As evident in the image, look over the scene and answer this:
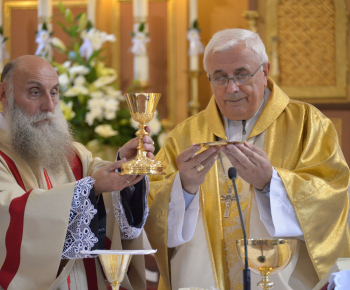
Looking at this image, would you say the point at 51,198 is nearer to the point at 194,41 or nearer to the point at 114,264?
the point at 114,264

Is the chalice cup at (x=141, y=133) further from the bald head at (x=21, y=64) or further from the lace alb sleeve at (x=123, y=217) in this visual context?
the bald head at (x=21, y=64)

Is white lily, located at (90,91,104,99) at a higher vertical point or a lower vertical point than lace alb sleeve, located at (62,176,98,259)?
higher

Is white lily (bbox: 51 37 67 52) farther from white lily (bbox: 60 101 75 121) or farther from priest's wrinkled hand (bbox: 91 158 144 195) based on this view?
priest's wrinkled hand (bbox: 91 158 144 195)

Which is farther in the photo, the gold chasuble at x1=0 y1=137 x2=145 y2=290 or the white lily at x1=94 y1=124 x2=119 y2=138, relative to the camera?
the white lily at x1=94 y1=124 x2=119 y2=138

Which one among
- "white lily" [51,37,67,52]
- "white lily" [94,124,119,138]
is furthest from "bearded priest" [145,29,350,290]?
"white lily" [51,37,67,52]

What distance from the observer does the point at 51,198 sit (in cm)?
312

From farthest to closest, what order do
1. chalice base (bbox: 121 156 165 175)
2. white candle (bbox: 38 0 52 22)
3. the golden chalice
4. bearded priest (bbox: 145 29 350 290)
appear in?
white candle (bbox: 38 0 52 22)
bearded priest (bbox: 145 29 350 290)
chalice base (bbox: 121 156 165 175)
the golden chalice

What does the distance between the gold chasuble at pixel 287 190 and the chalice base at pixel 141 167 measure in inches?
18.4

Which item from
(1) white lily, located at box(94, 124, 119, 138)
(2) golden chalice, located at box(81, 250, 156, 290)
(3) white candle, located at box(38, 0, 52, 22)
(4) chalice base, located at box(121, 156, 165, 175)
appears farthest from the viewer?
(3) white candle, located at box(38, 0, 52, 22)

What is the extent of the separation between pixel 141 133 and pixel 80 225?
560 millimetres

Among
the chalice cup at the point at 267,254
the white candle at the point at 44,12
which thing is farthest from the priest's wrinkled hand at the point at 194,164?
the white candle at the point at 44,12

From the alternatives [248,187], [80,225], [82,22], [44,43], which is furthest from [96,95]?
[80,225]

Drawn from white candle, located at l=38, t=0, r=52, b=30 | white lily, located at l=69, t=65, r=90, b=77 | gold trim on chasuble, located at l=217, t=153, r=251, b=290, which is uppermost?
white candle, located at l=38, t=0, r=52, b=30

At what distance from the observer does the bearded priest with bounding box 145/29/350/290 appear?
3.33 metres
